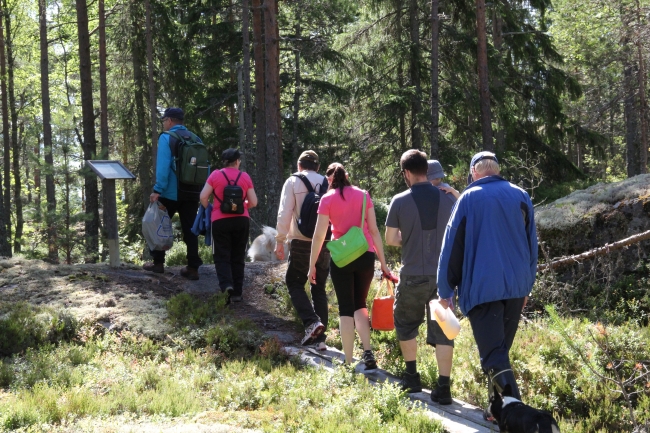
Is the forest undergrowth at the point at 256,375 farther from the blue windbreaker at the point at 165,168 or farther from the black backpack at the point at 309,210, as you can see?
the blue windbreaker at the point at 165,168

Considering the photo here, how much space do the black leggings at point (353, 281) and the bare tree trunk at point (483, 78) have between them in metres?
12.5

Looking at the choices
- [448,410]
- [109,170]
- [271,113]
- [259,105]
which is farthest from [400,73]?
[448,410]

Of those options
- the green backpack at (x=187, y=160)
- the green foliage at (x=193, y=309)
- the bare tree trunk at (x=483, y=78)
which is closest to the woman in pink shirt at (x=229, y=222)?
the green foliage at (x=193, y=309)

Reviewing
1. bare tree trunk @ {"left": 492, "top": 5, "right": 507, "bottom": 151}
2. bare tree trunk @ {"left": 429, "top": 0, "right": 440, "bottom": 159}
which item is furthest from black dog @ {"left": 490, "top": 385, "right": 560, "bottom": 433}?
bare tree trunk @ {"left": 492, "top": 5, "right": 507, "bottom": 151}

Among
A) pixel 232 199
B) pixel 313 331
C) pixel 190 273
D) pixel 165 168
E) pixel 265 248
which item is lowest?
pixel 313 331

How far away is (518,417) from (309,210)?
11.4 ft

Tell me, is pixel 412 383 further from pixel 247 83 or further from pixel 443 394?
pixel 247 83

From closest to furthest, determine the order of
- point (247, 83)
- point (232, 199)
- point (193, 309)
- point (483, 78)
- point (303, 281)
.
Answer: point (303, 281) → point (193, 309) → point (232, 199) → point (483, 78) → point (247, 83)

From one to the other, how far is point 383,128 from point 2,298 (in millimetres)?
13124

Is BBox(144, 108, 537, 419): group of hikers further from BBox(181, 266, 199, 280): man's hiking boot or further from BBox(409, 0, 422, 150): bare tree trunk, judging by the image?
BBox(409, 0, 422, 150): bare tree trunk

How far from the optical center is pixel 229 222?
26.8 ft

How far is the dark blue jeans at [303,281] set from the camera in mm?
7020

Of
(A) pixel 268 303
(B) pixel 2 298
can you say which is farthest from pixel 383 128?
(B) pixel 2 298

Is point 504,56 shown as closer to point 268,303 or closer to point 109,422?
point 268,303
